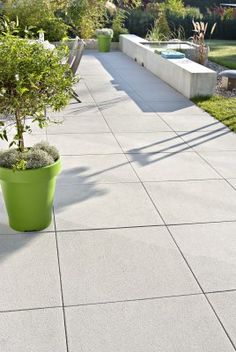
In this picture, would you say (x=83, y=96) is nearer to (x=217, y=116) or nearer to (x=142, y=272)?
(x=217, y=116)

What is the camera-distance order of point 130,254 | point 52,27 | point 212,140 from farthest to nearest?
point 52,27
point 212,140
point 130,254

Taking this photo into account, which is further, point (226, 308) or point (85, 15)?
point (85, 15)

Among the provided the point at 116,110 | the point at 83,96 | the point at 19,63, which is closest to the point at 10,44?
the point at 19,63

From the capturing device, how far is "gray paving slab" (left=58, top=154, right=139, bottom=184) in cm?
500

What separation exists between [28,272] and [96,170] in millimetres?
2190

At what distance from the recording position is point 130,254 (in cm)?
354

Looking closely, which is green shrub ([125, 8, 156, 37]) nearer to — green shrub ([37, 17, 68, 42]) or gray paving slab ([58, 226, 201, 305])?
green shrub ([37, 17, 68, 42])

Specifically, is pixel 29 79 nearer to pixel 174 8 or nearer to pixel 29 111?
pixel 29 111

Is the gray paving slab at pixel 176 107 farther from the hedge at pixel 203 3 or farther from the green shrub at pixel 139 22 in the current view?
the hedge at pixel 203 3

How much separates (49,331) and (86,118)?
5.16 meters

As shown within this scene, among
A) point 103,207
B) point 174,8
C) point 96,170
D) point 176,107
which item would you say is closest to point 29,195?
point 103,207

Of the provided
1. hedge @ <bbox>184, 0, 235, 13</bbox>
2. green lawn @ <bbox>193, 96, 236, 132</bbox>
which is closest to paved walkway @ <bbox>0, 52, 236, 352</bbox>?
green lawn @ <bbox>193, 96, 236, 132</bbox>

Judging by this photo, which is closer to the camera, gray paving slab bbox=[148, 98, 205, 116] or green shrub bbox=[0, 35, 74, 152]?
green shrub bbox=[0, 35, 74, 152]

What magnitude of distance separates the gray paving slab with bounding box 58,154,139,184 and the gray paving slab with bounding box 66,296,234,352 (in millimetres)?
A: 2193
